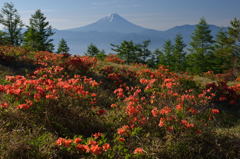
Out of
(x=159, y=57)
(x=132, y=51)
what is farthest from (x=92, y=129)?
(x=159, y=57)

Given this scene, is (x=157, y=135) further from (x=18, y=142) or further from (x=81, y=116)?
(x=18, y=142)

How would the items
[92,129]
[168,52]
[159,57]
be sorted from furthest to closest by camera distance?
[159,57], [168,52], [92,129]

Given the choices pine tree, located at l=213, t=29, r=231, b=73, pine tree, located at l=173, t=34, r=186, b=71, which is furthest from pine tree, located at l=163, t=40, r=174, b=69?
pine tree, located at l=213, t=29, r=231, b=73

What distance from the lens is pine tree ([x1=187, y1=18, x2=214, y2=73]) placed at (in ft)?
147

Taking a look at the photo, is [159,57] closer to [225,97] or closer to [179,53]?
[179,53]

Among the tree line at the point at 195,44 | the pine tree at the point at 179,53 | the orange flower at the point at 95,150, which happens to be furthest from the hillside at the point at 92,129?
the pine tree at the point at 179,53

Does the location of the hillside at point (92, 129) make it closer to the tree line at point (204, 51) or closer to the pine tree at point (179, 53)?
the tree line at point (204, 51)

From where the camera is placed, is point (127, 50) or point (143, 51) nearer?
point (127, 50)

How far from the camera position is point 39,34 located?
1724 inches

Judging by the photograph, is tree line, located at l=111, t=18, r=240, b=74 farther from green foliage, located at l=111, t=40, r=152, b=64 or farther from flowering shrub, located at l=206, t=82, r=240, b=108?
flowering shrub, located at l=206, t=82, r=240, b=108

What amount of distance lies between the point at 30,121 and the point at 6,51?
806 cm

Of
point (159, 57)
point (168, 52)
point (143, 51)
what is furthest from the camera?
point (159, 57)

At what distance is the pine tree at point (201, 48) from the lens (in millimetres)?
44844

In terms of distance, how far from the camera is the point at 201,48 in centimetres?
4531
